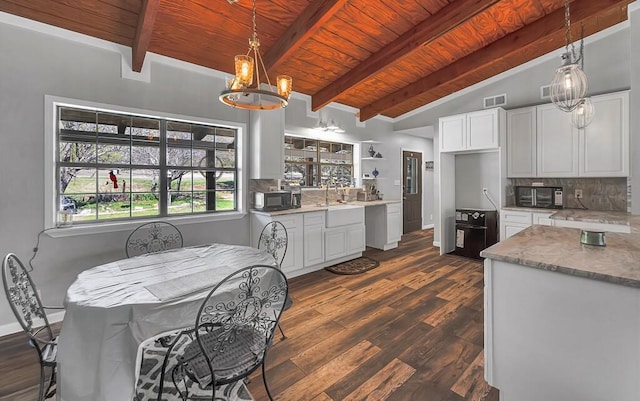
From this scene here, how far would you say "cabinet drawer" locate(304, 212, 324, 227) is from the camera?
4.12m

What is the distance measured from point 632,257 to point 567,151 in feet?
10.9

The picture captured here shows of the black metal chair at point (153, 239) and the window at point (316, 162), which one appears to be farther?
the window at point (316, 162)

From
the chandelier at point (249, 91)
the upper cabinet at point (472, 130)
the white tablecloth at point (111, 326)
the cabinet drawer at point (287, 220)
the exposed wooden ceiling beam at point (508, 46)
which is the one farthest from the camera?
the upper cabinet at point (472, 130)

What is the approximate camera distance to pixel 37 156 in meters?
2.68

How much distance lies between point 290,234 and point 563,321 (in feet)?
9.83

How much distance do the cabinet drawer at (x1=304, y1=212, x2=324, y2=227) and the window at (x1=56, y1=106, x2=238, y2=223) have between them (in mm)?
1076

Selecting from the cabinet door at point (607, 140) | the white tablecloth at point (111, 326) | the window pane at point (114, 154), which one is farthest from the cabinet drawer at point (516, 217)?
the window pane at point (114, 154)

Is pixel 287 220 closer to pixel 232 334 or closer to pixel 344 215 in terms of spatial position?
pixel 344 215

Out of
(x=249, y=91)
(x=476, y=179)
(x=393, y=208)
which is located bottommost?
(x=393, y=208)

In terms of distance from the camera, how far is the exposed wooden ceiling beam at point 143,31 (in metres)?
2.38

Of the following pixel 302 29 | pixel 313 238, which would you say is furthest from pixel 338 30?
pixel 313 238

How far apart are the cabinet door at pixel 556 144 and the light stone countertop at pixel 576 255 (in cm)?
250

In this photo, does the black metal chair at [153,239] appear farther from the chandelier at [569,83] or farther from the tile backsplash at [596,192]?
the tile backsplash at [596,192]

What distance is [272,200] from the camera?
13.1 ft
